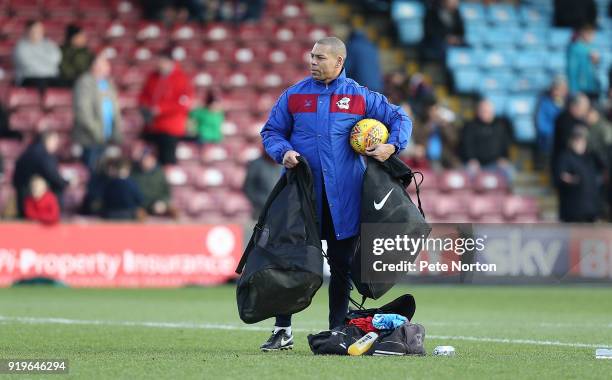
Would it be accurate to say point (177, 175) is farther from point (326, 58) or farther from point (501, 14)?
point (326, 58)

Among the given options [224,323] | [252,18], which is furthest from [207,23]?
[224,323]

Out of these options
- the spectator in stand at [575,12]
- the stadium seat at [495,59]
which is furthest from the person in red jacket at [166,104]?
the spectator in stand at [575,12]

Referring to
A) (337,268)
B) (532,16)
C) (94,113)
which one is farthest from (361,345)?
(532,16)

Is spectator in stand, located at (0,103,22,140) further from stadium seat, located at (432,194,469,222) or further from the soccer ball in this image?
the soccer ball

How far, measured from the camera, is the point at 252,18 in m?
24.5

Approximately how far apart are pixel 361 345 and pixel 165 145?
1222 cm

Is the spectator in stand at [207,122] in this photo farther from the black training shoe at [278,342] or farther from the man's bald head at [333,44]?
the man's bald head at [333,44]

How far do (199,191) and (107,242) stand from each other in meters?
2.67

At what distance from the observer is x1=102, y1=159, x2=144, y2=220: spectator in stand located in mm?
19438

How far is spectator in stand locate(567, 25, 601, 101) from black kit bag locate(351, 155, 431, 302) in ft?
48.8

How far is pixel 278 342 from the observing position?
9.64 meters

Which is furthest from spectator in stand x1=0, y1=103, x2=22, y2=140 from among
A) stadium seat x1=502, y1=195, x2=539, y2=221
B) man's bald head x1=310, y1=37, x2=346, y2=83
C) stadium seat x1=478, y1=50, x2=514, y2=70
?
man's bald head x1=310, y1=37, x2=346, y2=83

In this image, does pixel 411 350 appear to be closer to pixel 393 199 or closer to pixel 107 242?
pixel 393 199

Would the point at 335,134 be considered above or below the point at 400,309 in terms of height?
above
